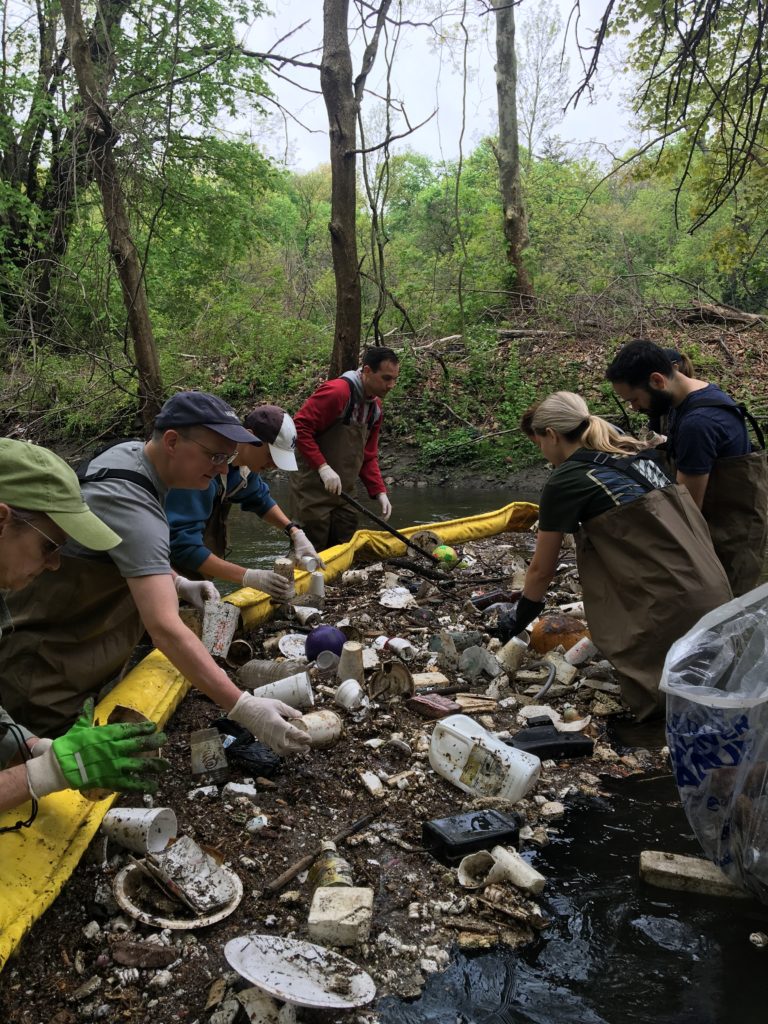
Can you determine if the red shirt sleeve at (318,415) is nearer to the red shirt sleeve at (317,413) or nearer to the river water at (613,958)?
the red shirt sleeve at (317,413)

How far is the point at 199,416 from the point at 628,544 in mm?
1869

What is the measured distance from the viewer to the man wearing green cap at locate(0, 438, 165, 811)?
1.80m

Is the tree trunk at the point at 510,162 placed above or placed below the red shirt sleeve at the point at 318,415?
above

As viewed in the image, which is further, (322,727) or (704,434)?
(704,434)

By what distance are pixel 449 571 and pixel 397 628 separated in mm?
1347

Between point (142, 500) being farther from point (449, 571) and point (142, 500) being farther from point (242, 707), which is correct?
point (449, 571)

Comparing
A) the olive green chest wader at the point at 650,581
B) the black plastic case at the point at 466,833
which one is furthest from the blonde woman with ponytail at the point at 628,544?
the black plastic case at the point at 466,833

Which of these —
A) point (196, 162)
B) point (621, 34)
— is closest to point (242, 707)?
point (621, 34)

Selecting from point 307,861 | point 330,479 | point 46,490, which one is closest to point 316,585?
point 330,479

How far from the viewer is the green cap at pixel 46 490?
5.87 ft

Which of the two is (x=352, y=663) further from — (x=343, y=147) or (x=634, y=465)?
(x=343, y=147)

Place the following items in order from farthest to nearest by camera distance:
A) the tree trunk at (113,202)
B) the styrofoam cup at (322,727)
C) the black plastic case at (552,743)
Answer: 1. the tree trunk at (113,202)
2. the black plastic case at (552,743)
3. the styrofoam cup at (322,727)

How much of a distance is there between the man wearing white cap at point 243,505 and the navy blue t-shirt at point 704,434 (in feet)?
6.66

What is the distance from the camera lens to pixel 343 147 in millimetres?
7191
